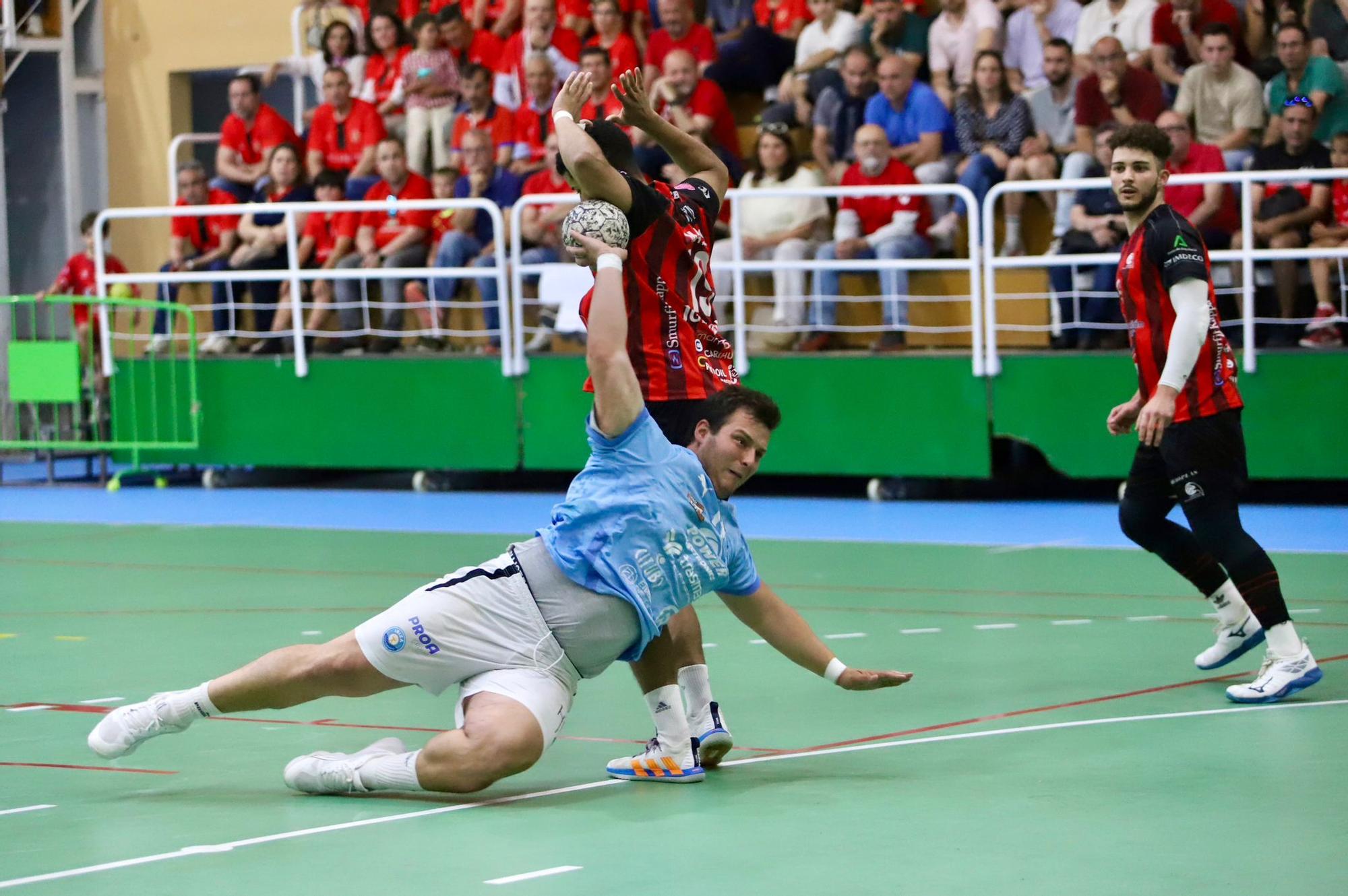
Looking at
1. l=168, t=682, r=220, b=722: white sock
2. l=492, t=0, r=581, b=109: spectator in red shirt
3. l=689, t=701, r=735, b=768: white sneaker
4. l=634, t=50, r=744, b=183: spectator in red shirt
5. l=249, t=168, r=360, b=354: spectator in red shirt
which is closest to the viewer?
l=168, t=682, r=220, b=722: white sock

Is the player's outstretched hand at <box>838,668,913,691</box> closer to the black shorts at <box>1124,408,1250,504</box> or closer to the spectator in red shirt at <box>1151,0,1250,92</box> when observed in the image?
the black shorts at <box>1124,408,1250,504</box>

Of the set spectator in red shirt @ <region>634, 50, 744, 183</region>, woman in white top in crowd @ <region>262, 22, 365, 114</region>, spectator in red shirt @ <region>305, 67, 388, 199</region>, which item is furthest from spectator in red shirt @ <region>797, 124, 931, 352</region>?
woman in white top in crowd @ <region>262, 22, 365, 114</region>

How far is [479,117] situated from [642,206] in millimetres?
11425

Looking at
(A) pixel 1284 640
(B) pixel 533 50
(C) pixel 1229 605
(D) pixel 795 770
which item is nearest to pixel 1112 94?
(B) pixel 533 50

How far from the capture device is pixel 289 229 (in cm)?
1712

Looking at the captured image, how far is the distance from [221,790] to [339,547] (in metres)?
6.90

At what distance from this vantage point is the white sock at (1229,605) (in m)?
8.07

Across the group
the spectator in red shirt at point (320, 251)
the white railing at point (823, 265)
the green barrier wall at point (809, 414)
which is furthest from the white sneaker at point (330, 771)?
the spectator in red shirt at point (320, 251)

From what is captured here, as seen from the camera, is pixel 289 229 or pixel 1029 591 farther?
pixel 289 229

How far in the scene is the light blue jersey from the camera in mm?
6219

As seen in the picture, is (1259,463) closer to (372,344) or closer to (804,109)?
(804,109)

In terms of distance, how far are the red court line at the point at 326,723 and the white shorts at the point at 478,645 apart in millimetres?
918

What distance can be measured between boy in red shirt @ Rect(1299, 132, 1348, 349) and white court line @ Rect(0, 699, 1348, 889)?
6712mm

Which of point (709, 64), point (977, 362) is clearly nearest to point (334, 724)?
point (977, 362)
